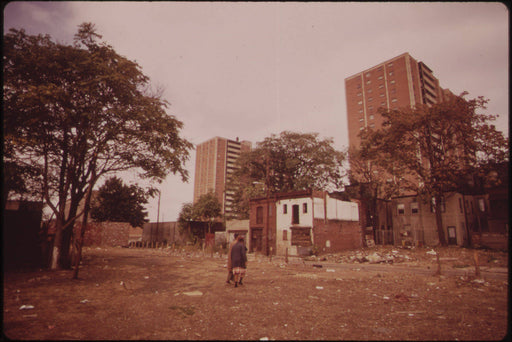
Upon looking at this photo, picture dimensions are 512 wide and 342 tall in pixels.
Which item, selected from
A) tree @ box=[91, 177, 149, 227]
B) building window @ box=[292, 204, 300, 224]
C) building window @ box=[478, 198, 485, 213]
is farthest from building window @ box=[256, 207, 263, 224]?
building window @ box=[478, 198, 485, 213]

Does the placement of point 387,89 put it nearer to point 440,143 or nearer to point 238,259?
point 440,143

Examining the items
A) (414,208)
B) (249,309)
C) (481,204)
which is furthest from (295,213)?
(481,204)

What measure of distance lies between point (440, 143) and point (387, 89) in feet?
128

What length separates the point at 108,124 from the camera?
524 inches

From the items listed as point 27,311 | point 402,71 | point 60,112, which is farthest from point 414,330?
point 402,71

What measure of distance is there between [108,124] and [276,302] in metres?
11.0

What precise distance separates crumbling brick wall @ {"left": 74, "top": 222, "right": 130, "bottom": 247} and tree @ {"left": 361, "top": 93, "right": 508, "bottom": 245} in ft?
106

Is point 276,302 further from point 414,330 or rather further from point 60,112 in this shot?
point 60,112

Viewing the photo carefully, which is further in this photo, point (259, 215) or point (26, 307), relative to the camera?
point (259, 215)

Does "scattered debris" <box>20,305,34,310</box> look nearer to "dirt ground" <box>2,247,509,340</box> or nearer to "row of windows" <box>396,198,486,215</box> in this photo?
"dirt ground" <box>2,247,509,340</box>

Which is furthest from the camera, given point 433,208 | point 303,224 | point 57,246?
point 433,208

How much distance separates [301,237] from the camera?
30.2 m

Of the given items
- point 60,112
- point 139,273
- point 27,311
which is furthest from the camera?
point 139,273

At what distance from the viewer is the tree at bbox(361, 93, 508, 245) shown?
2545 centimetres
